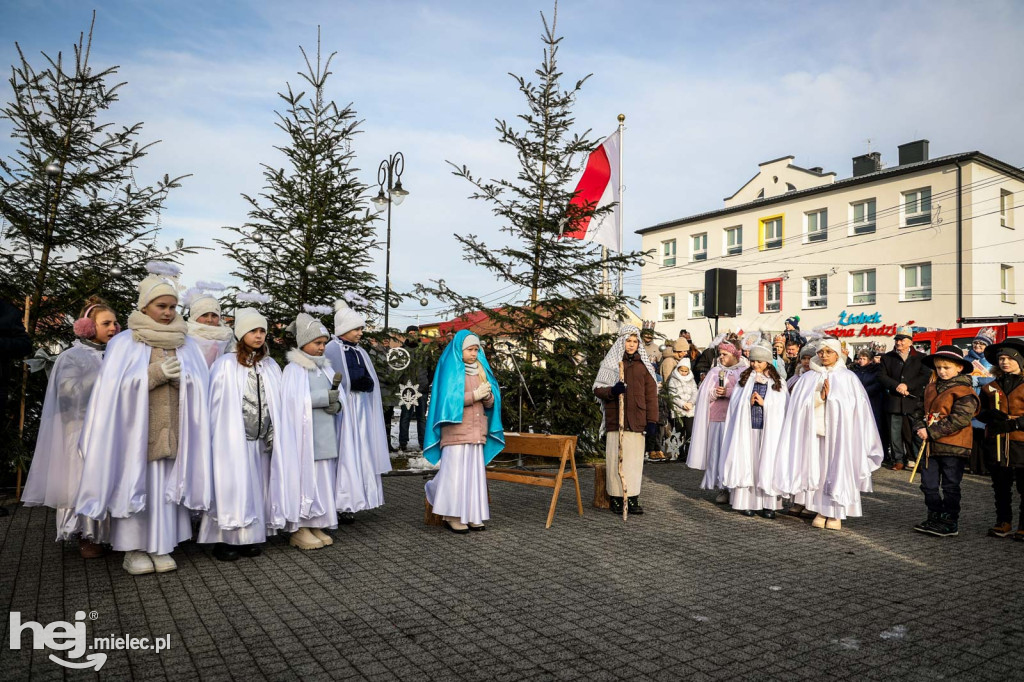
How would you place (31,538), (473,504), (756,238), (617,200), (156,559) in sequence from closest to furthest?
(156,559) → (31,538) → (473,504) → (617,200) → (756,238)

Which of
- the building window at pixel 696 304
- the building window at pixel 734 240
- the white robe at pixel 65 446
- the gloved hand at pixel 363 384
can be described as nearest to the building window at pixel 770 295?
the building window at pixel 734 240

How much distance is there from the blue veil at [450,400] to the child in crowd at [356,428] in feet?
1.94

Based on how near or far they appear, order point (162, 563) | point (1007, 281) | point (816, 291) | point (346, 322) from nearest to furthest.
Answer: point (162, 563), point (346, 322), point (1007, 281), point (816, 291)

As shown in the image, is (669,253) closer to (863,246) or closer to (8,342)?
(863,246)

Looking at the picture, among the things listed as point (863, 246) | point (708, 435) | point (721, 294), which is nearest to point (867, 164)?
point (863, 246)

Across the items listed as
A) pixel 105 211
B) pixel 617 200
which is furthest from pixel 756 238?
pixel 105 211

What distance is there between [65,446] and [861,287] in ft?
120

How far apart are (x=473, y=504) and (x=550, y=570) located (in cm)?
168

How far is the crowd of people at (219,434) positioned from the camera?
564 cm

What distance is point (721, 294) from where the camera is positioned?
1479 centimetres

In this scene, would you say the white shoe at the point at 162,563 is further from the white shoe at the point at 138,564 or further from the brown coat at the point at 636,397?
the brown coat at the point at 636,397

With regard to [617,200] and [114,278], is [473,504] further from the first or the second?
[617,200]

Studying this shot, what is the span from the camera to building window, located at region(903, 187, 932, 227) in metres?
32.6

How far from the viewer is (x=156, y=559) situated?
5.77 m
